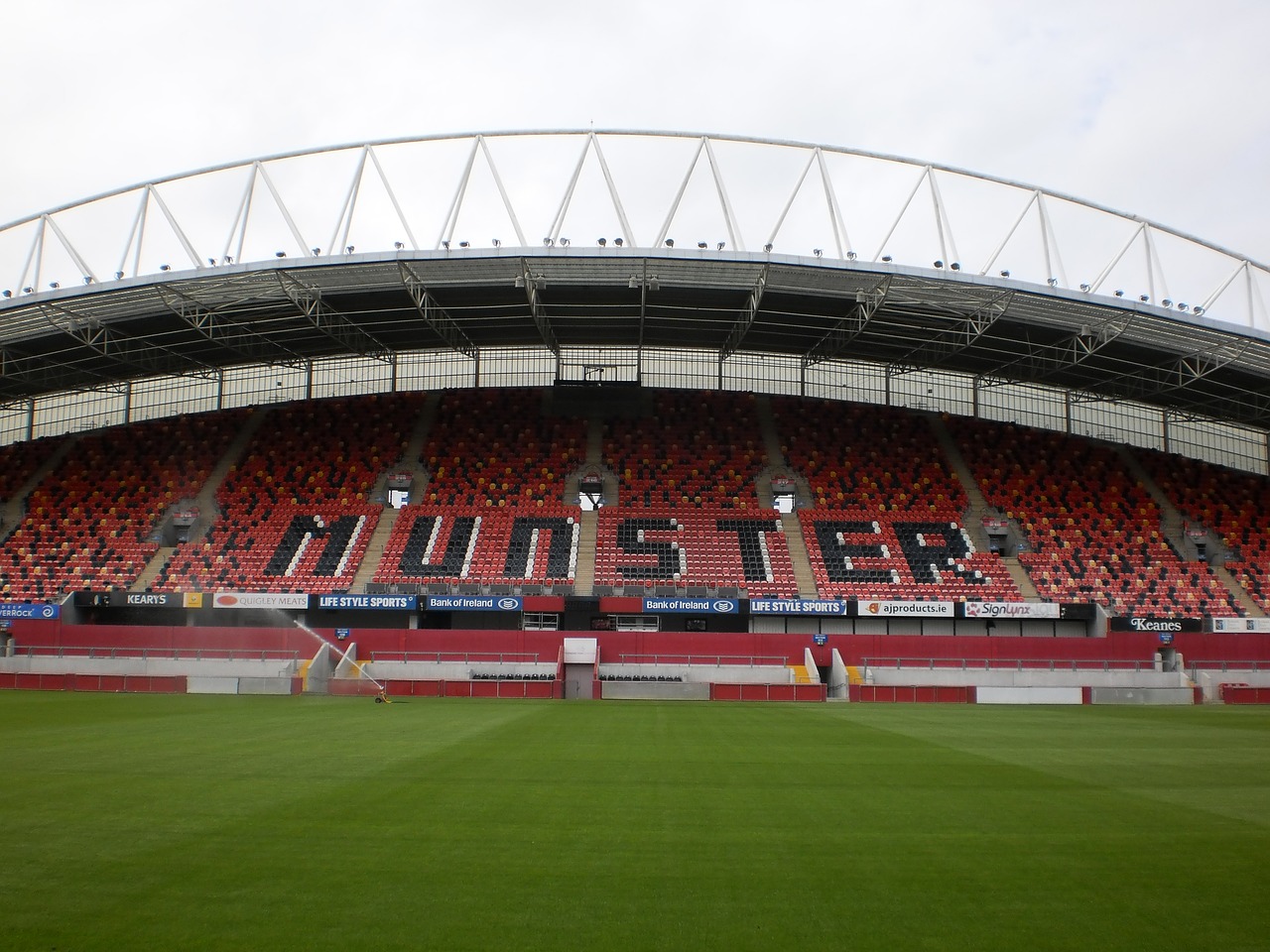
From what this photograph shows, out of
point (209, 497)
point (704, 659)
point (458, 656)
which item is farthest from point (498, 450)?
point (704, 659)

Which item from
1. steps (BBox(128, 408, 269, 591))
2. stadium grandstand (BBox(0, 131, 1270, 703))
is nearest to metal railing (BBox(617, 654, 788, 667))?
stadium grandstand (BBox(0, 131, 1270, 703))

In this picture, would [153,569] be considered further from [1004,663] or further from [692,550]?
[1004,663]

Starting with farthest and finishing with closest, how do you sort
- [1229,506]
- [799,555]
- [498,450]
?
[498,450] → [1229,506] → [799,555]

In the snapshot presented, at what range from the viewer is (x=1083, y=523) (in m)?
55.5

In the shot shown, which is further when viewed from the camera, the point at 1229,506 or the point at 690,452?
the point at 690,452

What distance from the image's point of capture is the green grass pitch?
880 centimetres

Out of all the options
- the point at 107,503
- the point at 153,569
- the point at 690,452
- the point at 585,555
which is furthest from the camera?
the point at 690,452

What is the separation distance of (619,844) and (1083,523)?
50569 mm

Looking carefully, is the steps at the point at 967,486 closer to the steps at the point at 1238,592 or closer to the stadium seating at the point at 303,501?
the steps at the point at 1238,592

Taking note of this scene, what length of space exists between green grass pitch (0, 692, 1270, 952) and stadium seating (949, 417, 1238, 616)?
30296 mm

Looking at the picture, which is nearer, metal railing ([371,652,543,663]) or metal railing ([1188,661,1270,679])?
metal railing ([371,652,543,663])

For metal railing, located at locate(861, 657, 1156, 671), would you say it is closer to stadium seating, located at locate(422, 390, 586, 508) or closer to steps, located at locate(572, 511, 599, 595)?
steps, located at locate(572, 511, 599, 595)

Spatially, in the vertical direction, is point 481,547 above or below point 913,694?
above

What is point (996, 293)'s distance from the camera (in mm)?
44312
